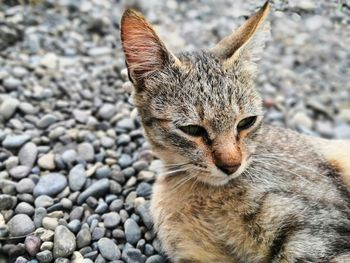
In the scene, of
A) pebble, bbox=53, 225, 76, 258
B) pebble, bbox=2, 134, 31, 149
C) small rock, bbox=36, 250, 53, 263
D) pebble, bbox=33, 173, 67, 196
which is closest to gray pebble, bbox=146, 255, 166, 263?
pebble, bbox=53, 225, 76, 258

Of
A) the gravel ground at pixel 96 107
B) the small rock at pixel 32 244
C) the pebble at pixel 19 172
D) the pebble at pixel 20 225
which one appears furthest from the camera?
the pebble at pixel 19 172

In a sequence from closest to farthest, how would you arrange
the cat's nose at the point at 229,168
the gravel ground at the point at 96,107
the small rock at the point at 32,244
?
the cat's nose at the point at 229,168 < the small rock at the point at 32,244 < the gravel ground at the point at 96,107

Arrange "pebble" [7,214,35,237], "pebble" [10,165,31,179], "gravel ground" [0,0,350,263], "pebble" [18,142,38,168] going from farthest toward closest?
"pebble" [18,142,38,168]
"pebble" [10,165,31,179]
"gravel ground" [0,0,350,263]
"pebble" [7,214,35,237]

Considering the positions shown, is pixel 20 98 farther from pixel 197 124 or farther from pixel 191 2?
pixel 191 2

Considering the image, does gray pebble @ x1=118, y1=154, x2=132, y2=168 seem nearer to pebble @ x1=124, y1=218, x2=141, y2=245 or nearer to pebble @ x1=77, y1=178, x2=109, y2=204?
pebble @ x1=77, y1=178, x2=109, y2=204

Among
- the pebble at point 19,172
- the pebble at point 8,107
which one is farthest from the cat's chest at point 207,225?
the pebble at point 8,107

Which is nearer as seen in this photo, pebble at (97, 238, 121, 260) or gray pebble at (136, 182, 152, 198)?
pebble at (97, 238, 121, 260)

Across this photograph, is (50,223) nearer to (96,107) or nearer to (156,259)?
(156,259)

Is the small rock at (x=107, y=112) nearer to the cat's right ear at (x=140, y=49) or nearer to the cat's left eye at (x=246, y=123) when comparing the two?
the cat's right ear at (x=140, y=49)
